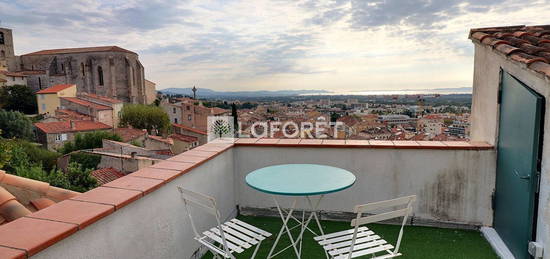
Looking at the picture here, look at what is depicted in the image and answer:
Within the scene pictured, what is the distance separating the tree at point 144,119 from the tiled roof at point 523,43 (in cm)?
4356

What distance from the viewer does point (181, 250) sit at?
2541 millimetres

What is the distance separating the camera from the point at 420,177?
3414 mm

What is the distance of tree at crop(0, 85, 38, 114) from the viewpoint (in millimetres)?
44938

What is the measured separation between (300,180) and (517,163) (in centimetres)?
179

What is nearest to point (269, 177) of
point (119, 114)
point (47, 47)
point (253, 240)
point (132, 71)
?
point (253, 240)

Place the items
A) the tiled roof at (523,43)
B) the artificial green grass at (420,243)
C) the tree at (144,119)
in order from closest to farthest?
the tiled roof at (523,43), the artificial green grass at (420,243), the tree at (144,119)

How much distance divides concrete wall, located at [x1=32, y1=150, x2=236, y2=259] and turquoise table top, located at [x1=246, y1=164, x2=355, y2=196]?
1.88 feet

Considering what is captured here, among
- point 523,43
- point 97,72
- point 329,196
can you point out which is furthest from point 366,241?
point 97,72

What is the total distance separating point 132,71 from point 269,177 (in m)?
57.4

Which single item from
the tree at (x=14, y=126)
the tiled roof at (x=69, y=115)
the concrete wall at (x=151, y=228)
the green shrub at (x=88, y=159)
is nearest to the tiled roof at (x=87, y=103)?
the tiled roof at (x=69, y=115)

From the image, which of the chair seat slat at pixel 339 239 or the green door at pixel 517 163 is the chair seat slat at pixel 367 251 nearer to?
the chair seat slat at pixel 339 239

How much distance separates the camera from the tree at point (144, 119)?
42562mm

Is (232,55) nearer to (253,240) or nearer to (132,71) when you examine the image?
(132,71)

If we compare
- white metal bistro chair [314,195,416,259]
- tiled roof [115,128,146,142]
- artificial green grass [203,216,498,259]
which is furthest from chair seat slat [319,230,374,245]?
tiled roof [115,128,146,142]
